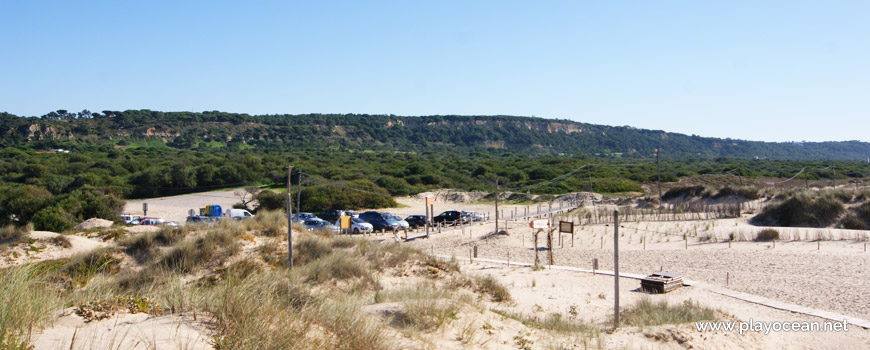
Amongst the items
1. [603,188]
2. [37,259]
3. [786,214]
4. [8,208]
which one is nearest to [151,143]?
[8,208]

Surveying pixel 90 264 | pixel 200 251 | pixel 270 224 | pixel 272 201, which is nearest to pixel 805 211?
pixel 270 224

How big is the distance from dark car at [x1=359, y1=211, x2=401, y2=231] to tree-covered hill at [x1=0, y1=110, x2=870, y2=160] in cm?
7946

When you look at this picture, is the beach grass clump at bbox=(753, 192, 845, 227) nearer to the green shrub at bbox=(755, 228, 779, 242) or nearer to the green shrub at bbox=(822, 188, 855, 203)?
the green shrub at bbox=(822, 188, 855, 203)

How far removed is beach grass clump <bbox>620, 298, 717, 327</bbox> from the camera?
1064 centimetres

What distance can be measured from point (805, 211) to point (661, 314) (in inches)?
1100

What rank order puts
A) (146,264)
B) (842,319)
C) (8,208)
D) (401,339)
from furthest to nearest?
(8,208) → (146,264) → (842,319) → (401,339)

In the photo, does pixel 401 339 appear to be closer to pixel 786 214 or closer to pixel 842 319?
pixel 842 319

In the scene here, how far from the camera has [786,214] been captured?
33000 millimetres

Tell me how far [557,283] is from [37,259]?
1655 cm

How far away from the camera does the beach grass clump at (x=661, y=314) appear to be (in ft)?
34.9

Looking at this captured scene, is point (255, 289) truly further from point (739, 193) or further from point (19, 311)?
point (739, 193)

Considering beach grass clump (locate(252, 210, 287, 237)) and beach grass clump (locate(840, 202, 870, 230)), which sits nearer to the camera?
beach grass clump (locate(252, 210, 287, 237))

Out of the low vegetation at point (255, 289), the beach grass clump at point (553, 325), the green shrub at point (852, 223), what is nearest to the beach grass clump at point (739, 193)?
the green shrub at point (852, 223)

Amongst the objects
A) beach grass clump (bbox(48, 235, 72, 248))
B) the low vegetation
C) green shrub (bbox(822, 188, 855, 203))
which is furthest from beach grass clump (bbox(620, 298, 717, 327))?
green shrub (bbox(822, 188, 855, 203))
